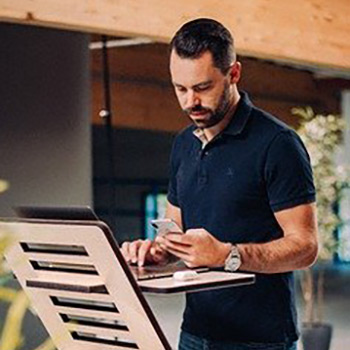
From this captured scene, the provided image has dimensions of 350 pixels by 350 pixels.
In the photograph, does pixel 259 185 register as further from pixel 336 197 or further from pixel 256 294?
pixel 336 197

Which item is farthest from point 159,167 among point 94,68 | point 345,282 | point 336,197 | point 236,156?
point 236,156

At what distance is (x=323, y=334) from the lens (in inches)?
255

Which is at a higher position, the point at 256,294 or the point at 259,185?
the point at 259,185

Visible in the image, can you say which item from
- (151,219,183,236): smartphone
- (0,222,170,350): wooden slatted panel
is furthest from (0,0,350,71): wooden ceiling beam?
(0,222,170,350): wooden slatted panel

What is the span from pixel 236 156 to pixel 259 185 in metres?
0.09

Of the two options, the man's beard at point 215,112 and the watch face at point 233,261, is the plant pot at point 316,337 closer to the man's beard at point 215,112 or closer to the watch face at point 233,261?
the man's beard at point 215,112

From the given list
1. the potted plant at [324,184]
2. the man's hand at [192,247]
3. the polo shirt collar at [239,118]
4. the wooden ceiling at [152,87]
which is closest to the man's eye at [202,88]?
the polo shirt collar at [239,118]

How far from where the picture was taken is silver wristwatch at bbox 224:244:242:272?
1837mm

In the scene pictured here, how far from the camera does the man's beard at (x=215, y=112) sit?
207 centimetres

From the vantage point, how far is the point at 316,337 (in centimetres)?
644

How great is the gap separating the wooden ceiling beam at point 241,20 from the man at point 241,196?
1829 mm

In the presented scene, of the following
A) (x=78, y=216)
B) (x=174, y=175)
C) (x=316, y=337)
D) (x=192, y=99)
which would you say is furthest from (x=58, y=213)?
(x=316, y=337)

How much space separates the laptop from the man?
1.00 feet

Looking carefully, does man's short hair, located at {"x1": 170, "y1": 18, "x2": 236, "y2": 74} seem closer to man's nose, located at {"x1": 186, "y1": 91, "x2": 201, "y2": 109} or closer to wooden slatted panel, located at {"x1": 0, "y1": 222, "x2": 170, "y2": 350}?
man's nose, located at {"x1": 186, "y1": 91, "x2": 201, "y2": 109}
